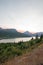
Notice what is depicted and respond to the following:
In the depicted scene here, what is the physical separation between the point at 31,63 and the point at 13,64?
1.25m

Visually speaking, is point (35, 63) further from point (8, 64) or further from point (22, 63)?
point (8, 64)

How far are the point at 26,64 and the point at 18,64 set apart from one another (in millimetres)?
658

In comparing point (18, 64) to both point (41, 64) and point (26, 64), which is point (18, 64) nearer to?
point (26, 64)

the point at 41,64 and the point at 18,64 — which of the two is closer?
the point at 41,64

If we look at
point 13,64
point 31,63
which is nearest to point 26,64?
point 31,63

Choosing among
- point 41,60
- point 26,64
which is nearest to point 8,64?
point 26,64

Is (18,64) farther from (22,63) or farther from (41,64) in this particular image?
(41,64)

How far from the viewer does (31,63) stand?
1041 centimetres

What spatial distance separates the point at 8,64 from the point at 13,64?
15.8 inches

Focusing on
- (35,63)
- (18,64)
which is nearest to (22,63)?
(18,64)

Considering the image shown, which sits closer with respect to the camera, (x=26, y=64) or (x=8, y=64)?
(x=26, y=64)

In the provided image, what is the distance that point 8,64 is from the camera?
36.9 feet

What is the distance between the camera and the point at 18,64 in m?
10.8

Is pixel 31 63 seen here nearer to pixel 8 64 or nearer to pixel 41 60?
pixel 41 60
